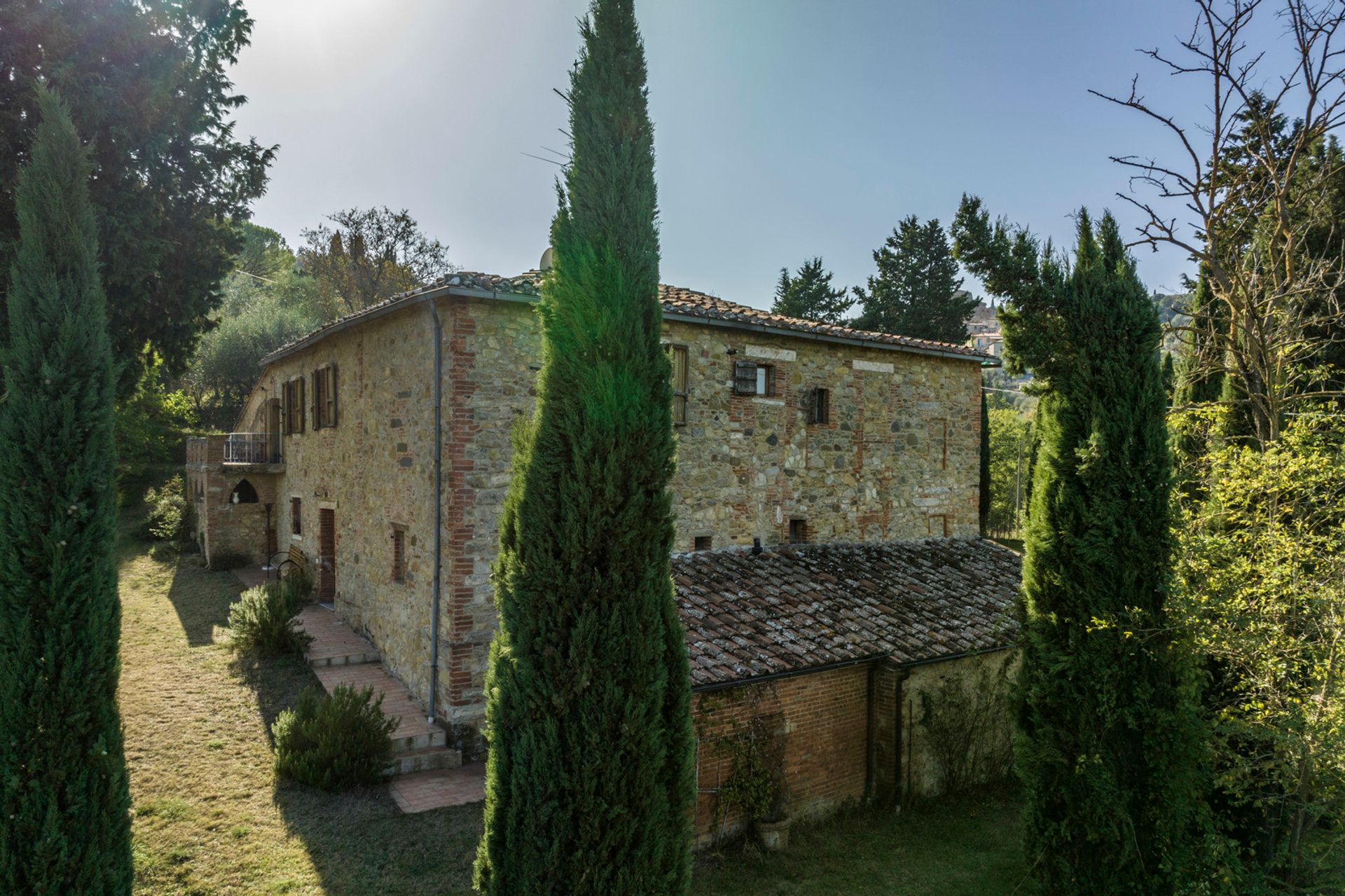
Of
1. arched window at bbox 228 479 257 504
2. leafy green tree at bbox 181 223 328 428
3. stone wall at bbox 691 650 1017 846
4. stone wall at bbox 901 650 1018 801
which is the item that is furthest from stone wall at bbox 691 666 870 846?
leafy green tree at bbox 181 223 328 428

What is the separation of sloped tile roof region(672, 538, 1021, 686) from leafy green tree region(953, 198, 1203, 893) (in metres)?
0.91

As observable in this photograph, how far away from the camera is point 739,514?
1157 cm

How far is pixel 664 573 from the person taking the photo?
17.2 ft

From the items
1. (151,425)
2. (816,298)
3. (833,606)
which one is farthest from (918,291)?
(151,425)

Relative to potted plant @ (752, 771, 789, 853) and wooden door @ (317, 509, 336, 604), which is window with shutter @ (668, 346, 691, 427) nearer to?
potted plant @ (752, 771, 789, 853)

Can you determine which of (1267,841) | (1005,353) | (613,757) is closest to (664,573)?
(613,757)

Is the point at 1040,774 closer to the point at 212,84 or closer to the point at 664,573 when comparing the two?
the point at 664,573

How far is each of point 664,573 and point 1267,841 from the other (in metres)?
6.40

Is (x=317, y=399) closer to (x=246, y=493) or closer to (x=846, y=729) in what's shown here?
(x=246, y=493)

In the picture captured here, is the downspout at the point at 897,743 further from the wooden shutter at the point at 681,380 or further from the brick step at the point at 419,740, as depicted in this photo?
the brick step at the point at 419,740

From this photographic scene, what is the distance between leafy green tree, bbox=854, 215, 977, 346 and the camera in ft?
97.5

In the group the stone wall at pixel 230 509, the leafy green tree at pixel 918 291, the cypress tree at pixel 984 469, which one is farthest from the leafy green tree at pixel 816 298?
the stone wall at pixel 230 509

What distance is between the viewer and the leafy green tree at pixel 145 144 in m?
8.39

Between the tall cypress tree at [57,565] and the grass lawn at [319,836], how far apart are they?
1966 millimetres
